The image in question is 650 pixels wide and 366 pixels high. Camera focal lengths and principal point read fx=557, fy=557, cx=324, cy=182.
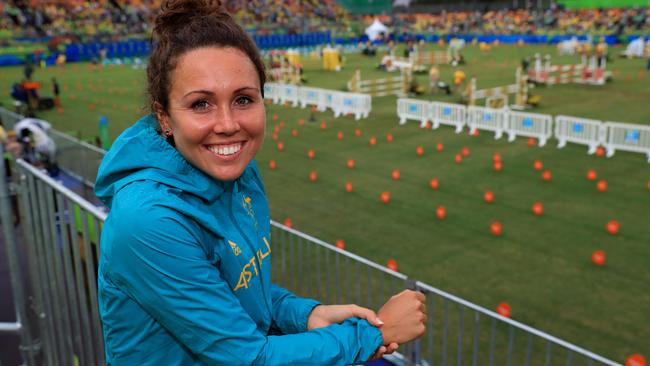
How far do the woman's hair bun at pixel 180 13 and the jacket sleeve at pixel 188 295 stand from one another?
64 centimetres

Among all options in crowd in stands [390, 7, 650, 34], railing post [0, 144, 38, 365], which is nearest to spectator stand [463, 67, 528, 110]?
railing post [0, 144, 38, 365]

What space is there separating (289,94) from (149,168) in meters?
21.7

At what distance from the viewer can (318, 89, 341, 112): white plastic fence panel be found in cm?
2038

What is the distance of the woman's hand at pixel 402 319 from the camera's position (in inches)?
76.4

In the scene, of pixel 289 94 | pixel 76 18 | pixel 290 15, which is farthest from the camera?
pixel 290 15

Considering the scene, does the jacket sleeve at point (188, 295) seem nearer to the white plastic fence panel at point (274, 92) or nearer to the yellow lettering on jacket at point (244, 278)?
the yellow lettering on jacket at point (244, 278)

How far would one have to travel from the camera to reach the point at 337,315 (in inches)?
85.0

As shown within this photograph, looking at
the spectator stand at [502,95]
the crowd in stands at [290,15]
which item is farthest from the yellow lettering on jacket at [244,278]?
the crowd in stands at [290,15]

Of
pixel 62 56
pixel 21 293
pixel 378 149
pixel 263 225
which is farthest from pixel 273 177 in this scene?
pixel 62 56

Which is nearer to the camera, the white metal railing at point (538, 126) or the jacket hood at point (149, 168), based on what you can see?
the jacket hood at point (149, 168)

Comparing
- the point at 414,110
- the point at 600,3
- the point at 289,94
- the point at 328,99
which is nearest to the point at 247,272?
the point at 414,110

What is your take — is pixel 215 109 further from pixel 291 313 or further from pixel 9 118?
pixel 9 118

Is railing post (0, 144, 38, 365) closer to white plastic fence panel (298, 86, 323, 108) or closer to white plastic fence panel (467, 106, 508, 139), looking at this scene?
white plastic fence panel (467, 106, 508, 139)

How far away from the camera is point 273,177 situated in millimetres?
12578
